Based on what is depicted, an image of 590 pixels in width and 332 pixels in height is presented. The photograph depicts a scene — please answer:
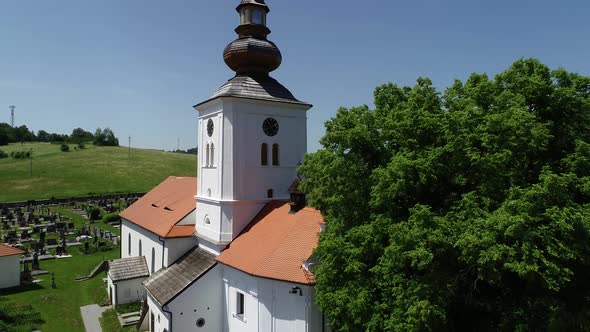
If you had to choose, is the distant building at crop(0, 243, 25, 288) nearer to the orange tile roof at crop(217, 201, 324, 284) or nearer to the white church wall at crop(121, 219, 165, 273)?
the white church wall at crop(121, 219, 165, 273)

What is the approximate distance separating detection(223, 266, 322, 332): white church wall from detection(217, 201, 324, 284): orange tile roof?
492mm

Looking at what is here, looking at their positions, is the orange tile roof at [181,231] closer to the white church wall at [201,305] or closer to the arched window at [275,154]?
the white church wall at [201,305]

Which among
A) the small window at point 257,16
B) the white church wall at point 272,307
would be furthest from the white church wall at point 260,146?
the small window at point 257,16

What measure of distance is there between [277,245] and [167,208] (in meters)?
13.5

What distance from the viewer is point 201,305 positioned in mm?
19297

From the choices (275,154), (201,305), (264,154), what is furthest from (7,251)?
(275,154)

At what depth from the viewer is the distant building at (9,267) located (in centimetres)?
2798

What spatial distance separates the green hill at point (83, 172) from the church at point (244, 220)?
2467 inches

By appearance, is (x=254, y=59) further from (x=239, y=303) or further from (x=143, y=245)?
(x=143, y=245)

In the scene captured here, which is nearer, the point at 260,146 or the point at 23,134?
the point at 260,146

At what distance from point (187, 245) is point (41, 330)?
825 centimetres

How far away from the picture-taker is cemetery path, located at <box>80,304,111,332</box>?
22.0 m

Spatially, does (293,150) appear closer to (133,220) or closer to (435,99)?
(435,99)

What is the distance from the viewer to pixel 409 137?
12.3 m
